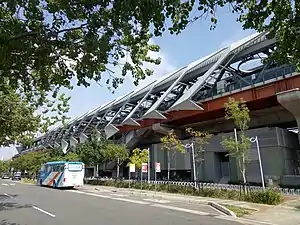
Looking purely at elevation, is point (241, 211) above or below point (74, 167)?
below

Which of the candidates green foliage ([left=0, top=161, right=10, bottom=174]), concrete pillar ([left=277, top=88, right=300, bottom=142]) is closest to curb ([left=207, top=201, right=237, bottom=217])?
concrete pillar ([left=277, top=88, right=300, bottom=142])

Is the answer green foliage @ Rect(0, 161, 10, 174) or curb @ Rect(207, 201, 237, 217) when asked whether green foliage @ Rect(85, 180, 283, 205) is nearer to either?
curb @ Rect(207, 201, 237, 217)

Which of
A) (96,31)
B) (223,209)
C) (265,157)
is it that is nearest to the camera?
(96,31)

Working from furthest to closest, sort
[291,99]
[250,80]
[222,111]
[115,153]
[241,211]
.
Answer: [115,153] → [222,111] → [250,80] → [291,99] → [241,211]

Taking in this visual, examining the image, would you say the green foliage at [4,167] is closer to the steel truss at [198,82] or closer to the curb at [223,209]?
the steel truss at [198,82]

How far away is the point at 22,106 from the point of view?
17.9 meters

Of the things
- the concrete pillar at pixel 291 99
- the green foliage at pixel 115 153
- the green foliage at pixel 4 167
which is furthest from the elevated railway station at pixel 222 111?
the green foliage at pixel 4 167

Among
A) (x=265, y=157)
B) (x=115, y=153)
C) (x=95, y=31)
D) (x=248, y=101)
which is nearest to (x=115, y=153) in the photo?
(x=115, y=153)

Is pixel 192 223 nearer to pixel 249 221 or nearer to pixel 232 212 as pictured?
pixel 249 221

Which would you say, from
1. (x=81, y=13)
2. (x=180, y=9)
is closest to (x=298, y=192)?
(x=180, y=9)

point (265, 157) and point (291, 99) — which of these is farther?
point (265, 157)

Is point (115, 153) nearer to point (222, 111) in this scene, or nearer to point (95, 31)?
point (222, 111)

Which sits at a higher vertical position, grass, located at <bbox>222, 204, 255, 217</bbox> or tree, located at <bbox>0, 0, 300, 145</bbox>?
tree, located at <bbox>0, 0, 300, 145</bbox>

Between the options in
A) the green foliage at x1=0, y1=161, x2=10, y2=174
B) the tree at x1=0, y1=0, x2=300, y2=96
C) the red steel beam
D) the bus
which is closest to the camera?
the tree at x1=0, y1=0, x2=300, y2=96
